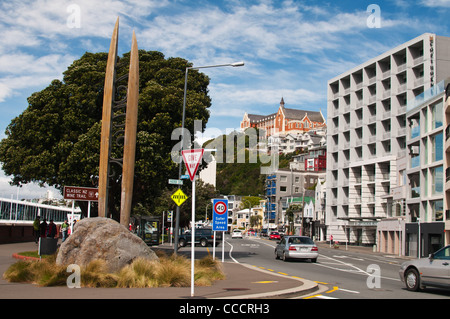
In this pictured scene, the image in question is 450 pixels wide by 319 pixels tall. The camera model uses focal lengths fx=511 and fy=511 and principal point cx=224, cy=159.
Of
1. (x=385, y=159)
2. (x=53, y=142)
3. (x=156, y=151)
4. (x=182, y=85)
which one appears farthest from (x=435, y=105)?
(x=53, y=142)

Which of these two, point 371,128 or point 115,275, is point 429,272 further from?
point 371,128

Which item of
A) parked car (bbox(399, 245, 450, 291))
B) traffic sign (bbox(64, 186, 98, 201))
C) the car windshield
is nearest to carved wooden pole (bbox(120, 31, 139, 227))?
traffic sign (bbox(64, 186, 98, 201))

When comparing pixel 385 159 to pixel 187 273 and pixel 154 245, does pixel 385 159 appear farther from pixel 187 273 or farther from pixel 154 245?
pixel 187 273

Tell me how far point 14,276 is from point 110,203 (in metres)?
13.5

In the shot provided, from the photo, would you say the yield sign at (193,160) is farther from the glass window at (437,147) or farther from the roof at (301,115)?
the roof at (301,115)

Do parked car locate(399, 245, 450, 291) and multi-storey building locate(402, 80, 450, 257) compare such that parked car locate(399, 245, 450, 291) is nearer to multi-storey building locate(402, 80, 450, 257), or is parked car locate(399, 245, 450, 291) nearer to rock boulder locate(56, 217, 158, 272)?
rock boulder locate(56, 217, 158, 272)

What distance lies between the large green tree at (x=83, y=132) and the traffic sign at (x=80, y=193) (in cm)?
546

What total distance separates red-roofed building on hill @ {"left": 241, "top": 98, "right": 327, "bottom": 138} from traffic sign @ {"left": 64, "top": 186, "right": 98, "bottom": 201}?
145246mm

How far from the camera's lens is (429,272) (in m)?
14.0

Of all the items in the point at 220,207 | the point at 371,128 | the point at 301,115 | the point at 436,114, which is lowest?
the point at 220,207

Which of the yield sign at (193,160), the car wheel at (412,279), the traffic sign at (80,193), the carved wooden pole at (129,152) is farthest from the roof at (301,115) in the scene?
the yield sign at (193,160)

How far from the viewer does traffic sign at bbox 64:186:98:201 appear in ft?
60.6

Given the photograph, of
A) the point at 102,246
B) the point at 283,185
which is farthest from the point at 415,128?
the point at 283,185

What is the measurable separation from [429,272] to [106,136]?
12520mm
